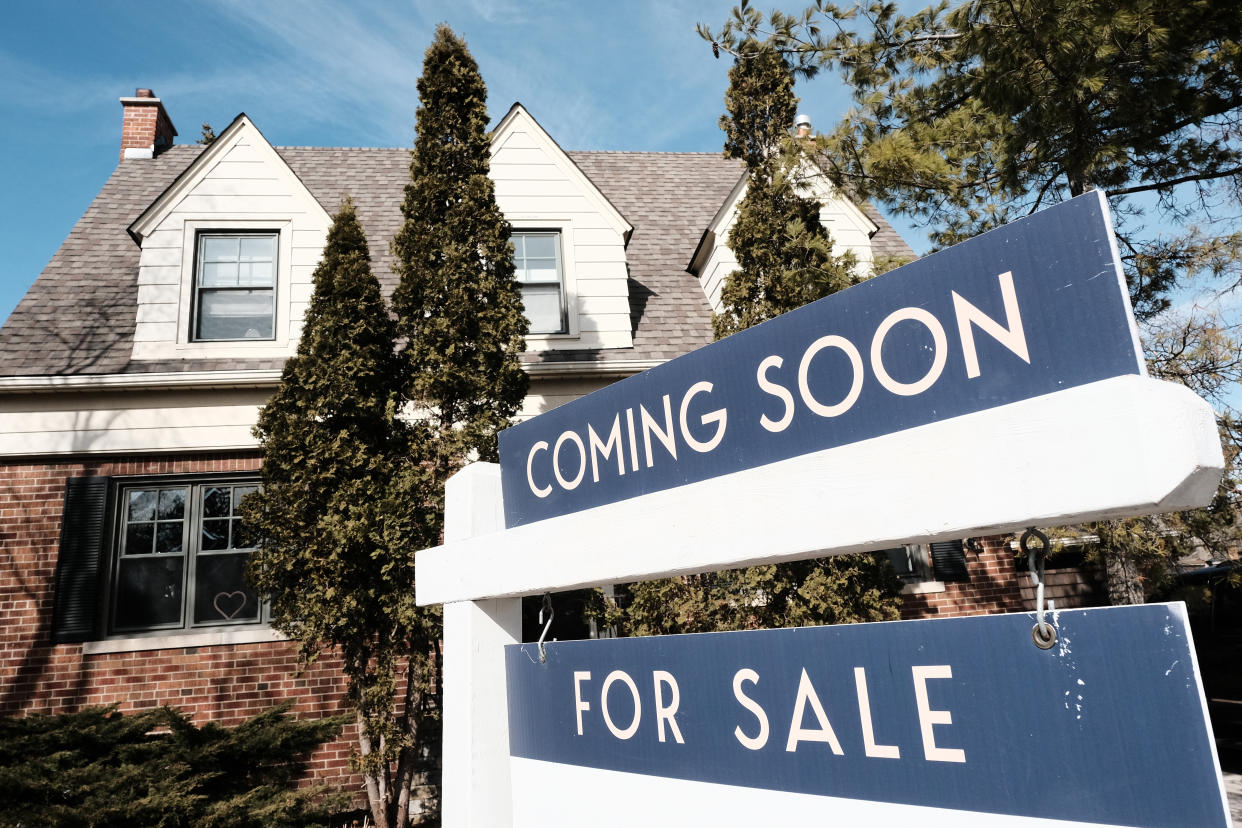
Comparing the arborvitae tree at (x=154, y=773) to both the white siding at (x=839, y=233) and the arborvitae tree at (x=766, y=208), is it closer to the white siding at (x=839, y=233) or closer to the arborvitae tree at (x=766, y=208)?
the arborvitae tree at (x=766, y=208)

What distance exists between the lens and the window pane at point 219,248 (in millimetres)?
9188

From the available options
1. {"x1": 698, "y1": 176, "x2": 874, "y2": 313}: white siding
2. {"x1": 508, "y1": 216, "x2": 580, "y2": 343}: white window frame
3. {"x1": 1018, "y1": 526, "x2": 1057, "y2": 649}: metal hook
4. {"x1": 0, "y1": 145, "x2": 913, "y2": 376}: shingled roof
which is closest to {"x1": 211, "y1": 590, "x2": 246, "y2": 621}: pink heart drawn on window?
{"x1": 0, "y1": 145, "x2": 913, "y2": 376}: shingled roof

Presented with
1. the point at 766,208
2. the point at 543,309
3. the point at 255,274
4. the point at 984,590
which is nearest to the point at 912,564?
the point at 984,590

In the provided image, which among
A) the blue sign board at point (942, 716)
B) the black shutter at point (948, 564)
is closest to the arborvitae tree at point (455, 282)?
the blue sign board at point (942, 716)

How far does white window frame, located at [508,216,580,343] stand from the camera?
A: 955cm

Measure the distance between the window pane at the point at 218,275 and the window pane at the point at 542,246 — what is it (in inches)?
142

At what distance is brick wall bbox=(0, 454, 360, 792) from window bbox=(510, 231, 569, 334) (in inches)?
185

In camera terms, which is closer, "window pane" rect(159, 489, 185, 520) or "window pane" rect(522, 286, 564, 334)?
"window pane" rect(159, 489, 185, 520)

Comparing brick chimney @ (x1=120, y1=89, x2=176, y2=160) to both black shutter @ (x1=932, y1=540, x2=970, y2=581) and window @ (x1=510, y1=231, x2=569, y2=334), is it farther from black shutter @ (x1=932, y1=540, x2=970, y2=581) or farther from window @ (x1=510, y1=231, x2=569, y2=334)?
black shutter @ (x1=932, y1=540, x2=970, y2=581)

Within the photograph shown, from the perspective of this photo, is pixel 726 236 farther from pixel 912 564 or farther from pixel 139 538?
pixel 139 538

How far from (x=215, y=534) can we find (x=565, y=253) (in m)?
5.34

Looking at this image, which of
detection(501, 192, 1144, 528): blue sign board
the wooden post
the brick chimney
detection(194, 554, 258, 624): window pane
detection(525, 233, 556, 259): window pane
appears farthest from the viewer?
the brick chimney

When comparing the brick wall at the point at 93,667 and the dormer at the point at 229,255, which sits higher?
the dormer at the point at 229,255

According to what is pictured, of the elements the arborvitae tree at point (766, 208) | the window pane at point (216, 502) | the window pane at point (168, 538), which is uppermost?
the arborvitae tree at point (766, 208)
